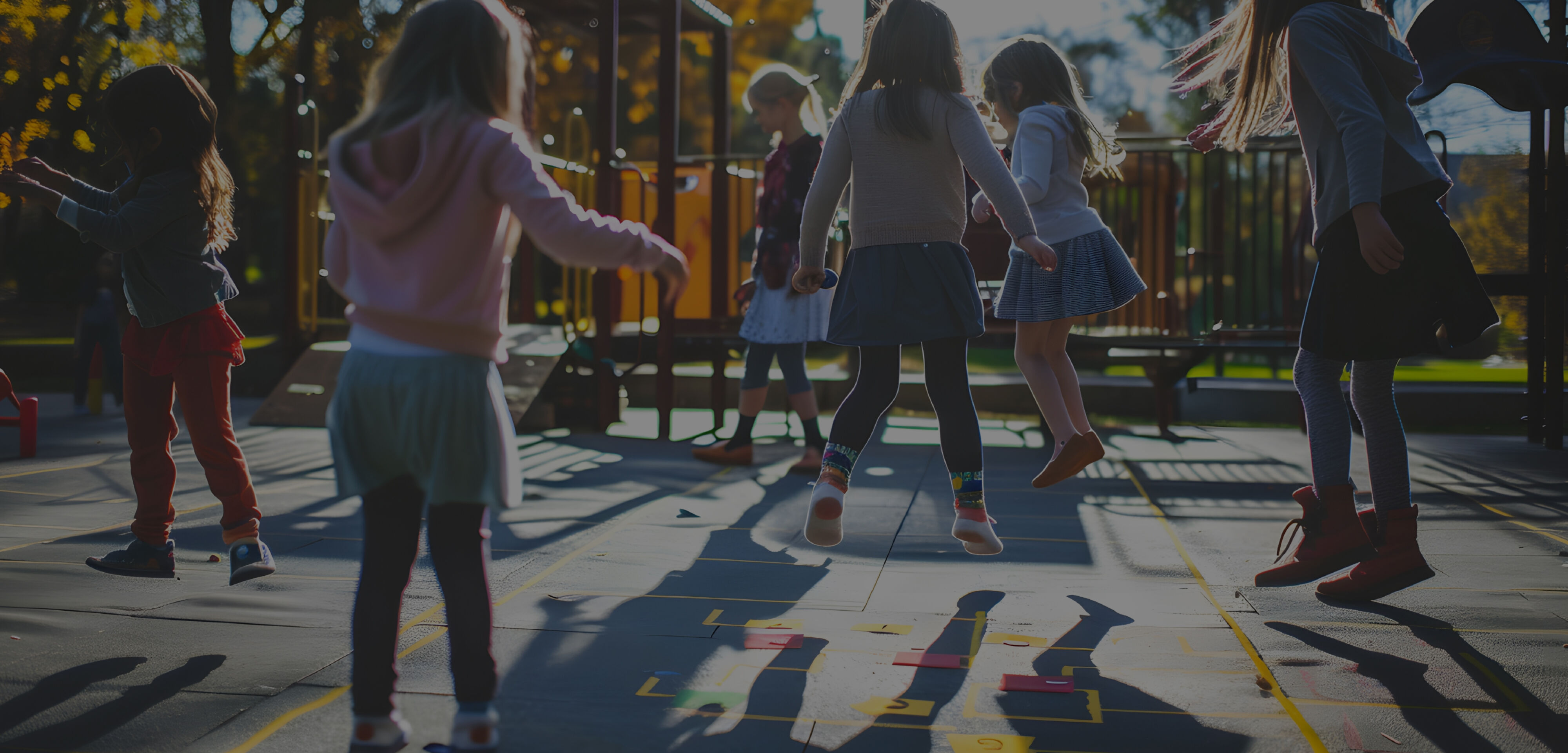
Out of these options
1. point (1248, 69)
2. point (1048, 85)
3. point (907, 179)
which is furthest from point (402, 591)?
point (1048, 85)

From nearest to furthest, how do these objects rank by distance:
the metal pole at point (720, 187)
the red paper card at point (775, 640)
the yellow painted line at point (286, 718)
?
1. the yellow painted line at point (286, 718)
2. the red paper card at point (775, 640)
3. the metal pole at point (720, 187)

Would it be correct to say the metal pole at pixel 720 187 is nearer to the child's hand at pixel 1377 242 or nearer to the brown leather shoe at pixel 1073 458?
the brown leather shoe at pixel 1073 458

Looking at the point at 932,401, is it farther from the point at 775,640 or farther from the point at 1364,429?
the point at 1364,429

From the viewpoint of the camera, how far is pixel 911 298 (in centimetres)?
334

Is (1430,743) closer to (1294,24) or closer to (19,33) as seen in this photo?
(1294,24)

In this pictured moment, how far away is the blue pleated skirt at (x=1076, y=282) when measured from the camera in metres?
4.25

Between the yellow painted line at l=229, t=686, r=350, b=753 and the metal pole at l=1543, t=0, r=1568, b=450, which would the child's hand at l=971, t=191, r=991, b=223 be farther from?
the metal pole at l=1543, t=0, r=1568, b=450

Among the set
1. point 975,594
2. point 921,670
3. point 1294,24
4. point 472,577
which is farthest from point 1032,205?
point 472,577

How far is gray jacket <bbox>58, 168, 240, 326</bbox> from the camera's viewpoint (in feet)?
10.5

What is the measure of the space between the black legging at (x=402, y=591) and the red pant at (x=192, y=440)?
158cm

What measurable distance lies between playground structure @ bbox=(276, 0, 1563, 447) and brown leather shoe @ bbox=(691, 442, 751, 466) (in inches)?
32.8

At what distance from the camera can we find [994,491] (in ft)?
17.6

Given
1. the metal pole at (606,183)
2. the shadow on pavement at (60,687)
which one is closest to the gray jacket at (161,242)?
the shadow on pavement at (60,687)

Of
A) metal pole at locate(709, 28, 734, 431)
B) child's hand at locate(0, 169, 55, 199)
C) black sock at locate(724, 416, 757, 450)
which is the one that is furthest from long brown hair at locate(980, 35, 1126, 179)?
metal pole at locate(709, 28, 734, 431)
